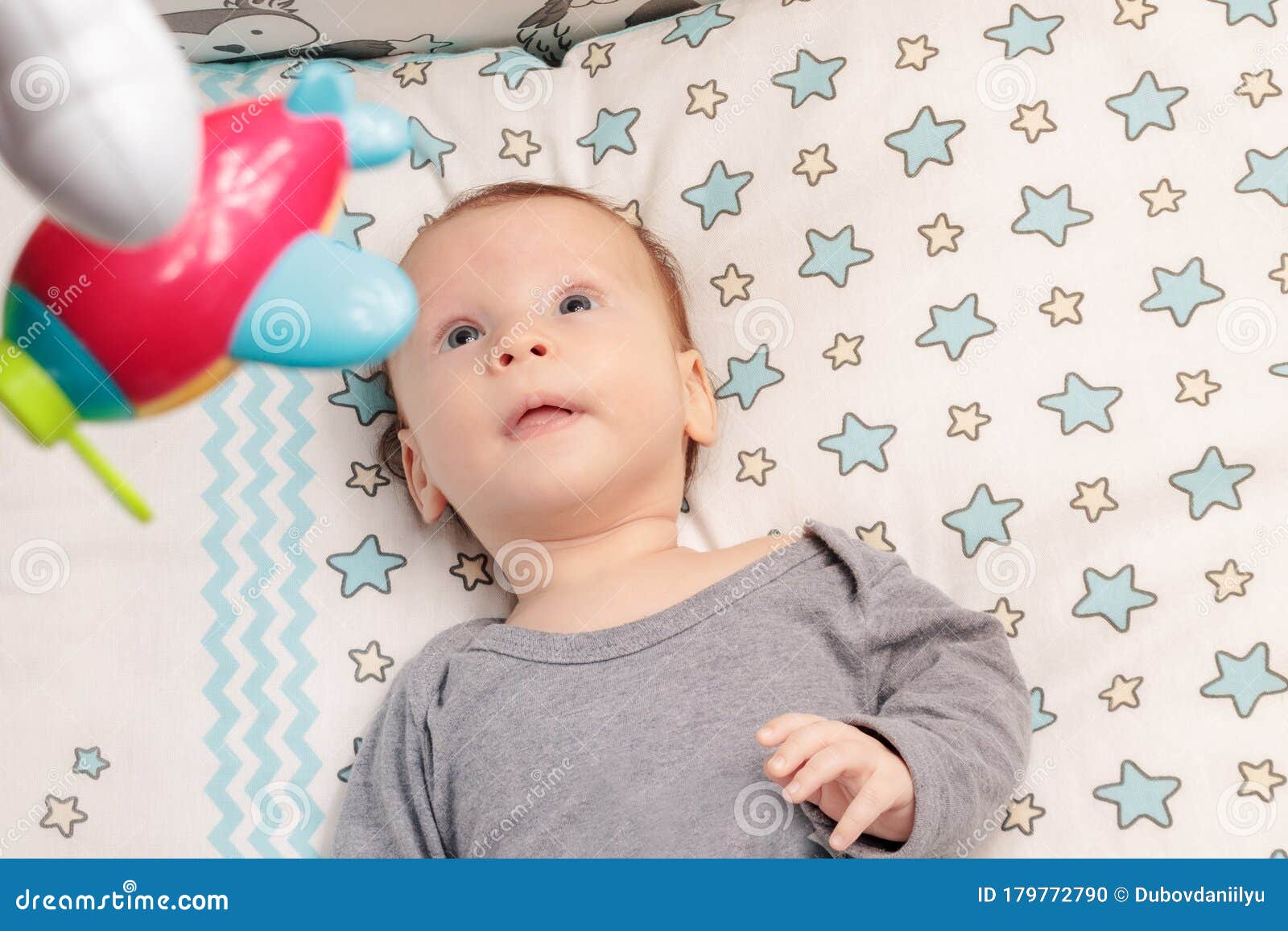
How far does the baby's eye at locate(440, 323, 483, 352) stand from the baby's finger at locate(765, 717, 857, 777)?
393 millimetres

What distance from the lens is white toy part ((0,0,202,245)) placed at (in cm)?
36

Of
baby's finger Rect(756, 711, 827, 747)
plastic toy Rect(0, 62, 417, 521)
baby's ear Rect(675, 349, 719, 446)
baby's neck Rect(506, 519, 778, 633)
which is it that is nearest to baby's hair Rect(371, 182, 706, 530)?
baby's ear Rect(675, 349, 719, 446)

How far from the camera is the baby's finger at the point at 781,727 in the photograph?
0.71 metres

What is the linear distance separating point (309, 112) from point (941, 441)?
2.18ft

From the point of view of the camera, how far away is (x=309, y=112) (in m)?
0.45

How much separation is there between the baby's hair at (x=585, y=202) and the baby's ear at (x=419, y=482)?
0.02 m

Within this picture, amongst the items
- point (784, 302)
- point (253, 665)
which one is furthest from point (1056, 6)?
point (253, 665)

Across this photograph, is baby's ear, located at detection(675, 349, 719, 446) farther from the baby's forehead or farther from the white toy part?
the white toy part

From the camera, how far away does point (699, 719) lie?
83 cm

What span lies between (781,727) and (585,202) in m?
0.52

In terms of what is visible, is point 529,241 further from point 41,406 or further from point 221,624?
point 41,406

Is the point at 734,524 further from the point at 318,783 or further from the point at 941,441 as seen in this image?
the point at 318,783

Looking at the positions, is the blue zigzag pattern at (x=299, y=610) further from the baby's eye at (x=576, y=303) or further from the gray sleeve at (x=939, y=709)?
the gray sleeve at (x=939, y=709)
